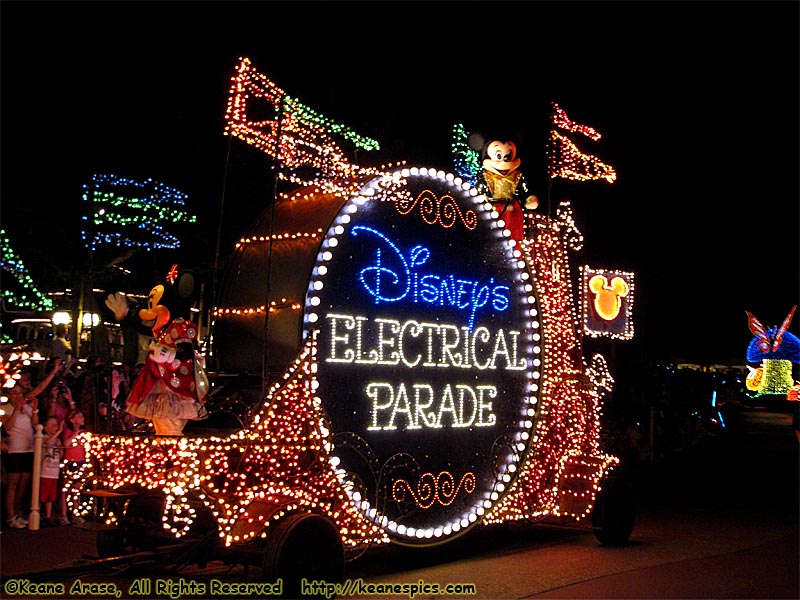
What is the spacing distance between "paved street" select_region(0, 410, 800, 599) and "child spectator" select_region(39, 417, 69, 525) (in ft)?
1.40

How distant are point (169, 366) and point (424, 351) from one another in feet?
7.36

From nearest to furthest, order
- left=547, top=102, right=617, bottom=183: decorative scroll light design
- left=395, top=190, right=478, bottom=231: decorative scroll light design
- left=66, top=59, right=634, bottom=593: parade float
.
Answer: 1. left=66, top=59, right=634, bottom=593: parade float
2. left=395, top=190, right=478, bottom=231: decorative scroll light design
3. left=547, top=102, right=617, bottom=183: decorative scroll light design

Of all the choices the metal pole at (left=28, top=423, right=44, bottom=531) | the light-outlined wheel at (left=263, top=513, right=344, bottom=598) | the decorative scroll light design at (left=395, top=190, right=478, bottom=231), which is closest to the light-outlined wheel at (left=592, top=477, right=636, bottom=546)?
the decorative scroll light design at (left=395, top=190, right=478, bottom=231)

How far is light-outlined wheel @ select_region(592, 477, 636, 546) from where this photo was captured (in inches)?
386

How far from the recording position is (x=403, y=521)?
7.99 meters

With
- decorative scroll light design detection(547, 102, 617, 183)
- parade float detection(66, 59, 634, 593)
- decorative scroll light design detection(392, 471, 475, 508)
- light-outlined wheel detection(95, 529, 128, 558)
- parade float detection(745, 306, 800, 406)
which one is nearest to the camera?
parade float detection(66, 59, 634, 593)

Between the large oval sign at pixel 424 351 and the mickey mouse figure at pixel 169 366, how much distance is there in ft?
3.87

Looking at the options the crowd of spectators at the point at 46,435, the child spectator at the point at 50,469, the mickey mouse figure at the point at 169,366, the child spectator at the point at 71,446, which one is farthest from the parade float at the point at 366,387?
the child spectator at the point at 50,469

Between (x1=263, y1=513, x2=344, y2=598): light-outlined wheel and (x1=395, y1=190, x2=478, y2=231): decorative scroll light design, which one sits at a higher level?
(x1=395, y1=190, x2=478, y2=231): decorative scroll light design

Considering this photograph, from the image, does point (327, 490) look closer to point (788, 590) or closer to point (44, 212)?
point (788, 590)

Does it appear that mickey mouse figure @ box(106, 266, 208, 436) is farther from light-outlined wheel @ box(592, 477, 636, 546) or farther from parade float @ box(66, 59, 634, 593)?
light-outlined wheel @ box(592, 477, 636, 546)

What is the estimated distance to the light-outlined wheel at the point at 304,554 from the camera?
6656 millimetres

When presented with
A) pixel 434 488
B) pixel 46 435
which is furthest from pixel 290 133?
pixel 46 435

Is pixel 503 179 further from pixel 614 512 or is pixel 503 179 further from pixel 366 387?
pixel 614 512
